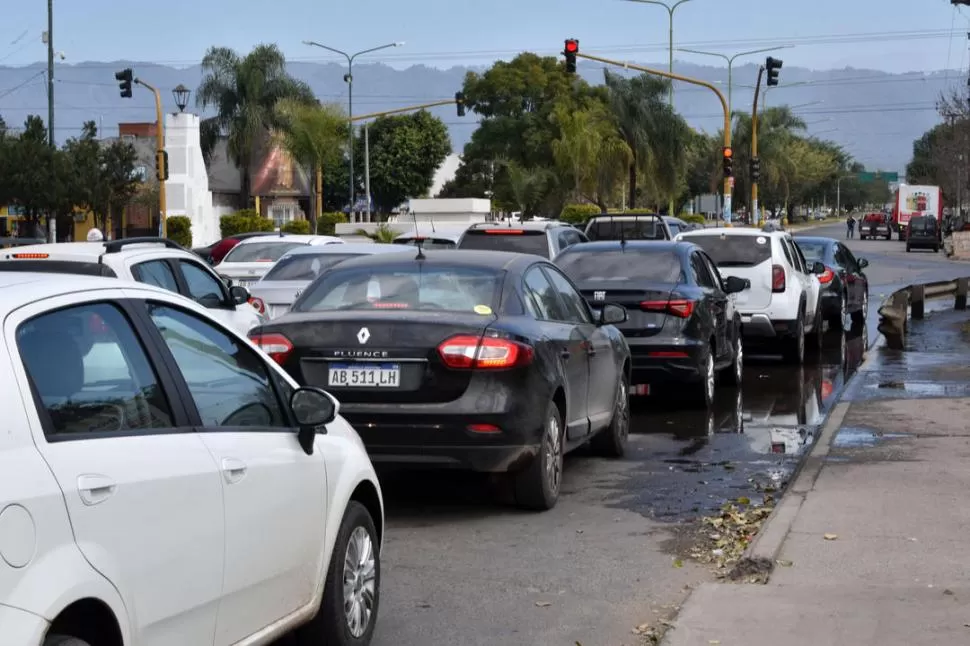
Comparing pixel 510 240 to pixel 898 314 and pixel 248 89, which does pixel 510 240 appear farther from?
pixel 248 89

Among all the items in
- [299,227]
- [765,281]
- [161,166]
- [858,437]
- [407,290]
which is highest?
[161,166]

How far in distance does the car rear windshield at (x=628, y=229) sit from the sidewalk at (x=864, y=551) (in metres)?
13.5

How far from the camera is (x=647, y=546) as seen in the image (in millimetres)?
8305

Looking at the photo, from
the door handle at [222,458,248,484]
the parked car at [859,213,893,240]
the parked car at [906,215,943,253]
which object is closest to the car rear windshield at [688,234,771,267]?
the door handle at [222,458,248,484]

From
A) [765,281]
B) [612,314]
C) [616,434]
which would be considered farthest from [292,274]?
[612,314]

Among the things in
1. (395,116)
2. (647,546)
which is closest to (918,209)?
(395,116)

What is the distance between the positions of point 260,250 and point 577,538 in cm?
1512

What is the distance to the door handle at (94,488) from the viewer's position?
392cm

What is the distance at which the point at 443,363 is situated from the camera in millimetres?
8578

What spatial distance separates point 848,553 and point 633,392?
635 centimetres

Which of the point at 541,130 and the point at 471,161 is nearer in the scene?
the point at 541,130

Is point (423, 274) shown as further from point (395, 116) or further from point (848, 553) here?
point (395, 116)

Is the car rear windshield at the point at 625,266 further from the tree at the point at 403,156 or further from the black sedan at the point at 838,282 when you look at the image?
the tree at the point at 403,156

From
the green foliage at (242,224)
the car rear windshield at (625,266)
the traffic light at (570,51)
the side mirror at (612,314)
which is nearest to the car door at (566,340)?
the side mirror at (612,314)
